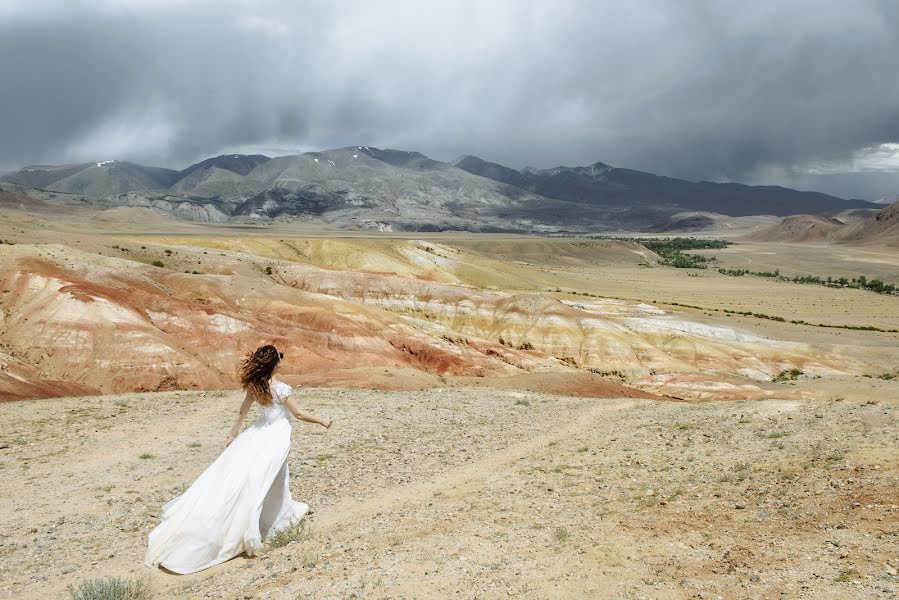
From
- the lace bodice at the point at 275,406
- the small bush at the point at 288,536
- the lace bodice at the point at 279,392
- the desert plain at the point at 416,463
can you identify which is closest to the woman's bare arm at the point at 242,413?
the lace bodice at the point at 275,406

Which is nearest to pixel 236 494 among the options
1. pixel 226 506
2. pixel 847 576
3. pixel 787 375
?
pixel 226 506

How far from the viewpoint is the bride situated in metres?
9.24

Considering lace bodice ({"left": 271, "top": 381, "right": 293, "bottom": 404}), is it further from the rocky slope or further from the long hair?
the rocky slope

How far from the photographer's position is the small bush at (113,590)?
26.7 feet

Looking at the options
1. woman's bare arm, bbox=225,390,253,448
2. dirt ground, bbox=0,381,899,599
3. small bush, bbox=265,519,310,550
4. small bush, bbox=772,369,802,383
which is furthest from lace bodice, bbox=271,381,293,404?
small bush, bbox=772,369,802,383

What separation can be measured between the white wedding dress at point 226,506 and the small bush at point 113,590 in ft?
1.89

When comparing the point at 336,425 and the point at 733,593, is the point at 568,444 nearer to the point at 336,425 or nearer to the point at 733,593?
Result: the point at 336,425

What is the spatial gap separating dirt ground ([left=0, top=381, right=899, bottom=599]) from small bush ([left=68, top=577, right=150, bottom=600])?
26cm

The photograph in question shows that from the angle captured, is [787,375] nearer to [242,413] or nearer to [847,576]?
[847,576]

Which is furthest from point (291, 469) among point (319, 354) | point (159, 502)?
point (319, 354)

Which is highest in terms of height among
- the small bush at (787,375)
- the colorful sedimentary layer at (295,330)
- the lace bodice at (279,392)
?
the lace bodice at (279,392)

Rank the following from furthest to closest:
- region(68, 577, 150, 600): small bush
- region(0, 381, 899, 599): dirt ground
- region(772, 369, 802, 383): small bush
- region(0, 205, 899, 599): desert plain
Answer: region(772, 369, 802, 383): small bush → region(0, 205, 899, 599): desert plain → region(0, 381, 899, 599): dirt ground → region(68, 577, 150, 600): small bush

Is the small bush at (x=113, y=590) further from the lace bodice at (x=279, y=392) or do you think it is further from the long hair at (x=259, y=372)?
the lace bodice at (x=279, y=392)

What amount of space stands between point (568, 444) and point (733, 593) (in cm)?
1101
